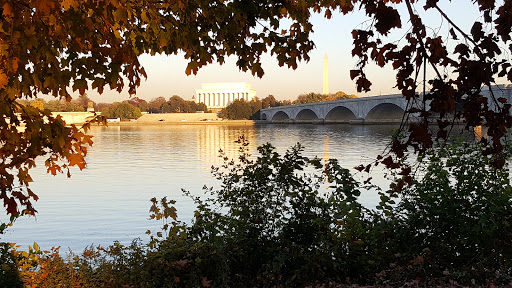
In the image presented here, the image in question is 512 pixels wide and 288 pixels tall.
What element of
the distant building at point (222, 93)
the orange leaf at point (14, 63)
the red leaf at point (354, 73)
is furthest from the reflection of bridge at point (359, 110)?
the distant building at point (222, 93)

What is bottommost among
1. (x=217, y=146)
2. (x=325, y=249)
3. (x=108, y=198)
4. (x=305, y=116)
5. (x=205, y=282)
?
(x=217, y=146)

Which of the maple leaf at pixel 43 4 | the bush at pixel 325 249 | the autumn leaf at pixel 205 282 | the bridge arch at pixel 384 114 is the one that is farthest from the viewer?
the bridge arch at pixel 384 114

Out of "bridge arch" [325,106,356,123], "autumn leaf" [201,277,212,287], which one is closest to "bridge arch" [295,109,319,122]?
"bridge arch" [325,106,356,123]

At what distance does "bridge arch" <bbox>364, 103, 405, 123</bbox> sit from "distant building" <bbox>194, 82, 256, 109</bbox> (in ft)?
277

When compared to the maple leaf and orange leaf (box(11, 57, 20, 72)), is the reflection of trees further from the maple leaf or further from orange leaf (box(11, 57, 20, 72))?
the maple leaf

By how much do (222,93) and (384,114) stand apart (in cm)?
9155

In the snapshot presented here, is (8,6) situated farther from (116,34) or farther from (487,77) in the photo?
(487,77)

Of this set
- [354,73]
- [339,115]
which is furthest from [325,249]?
[339,115]

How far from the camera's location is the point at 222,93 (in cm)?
16288

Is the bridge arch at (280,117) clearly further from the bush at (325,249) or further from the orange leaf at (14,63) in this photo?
the orange leaf at (14,63)

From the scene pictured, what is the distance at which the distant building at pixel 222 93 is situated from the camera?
16038 centimetres

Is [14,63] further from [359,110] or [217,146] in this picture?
[359,110]

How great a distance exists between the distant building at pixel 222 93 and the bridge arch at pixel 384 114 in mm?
84541

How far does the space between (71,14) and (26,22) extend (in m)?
0.29
